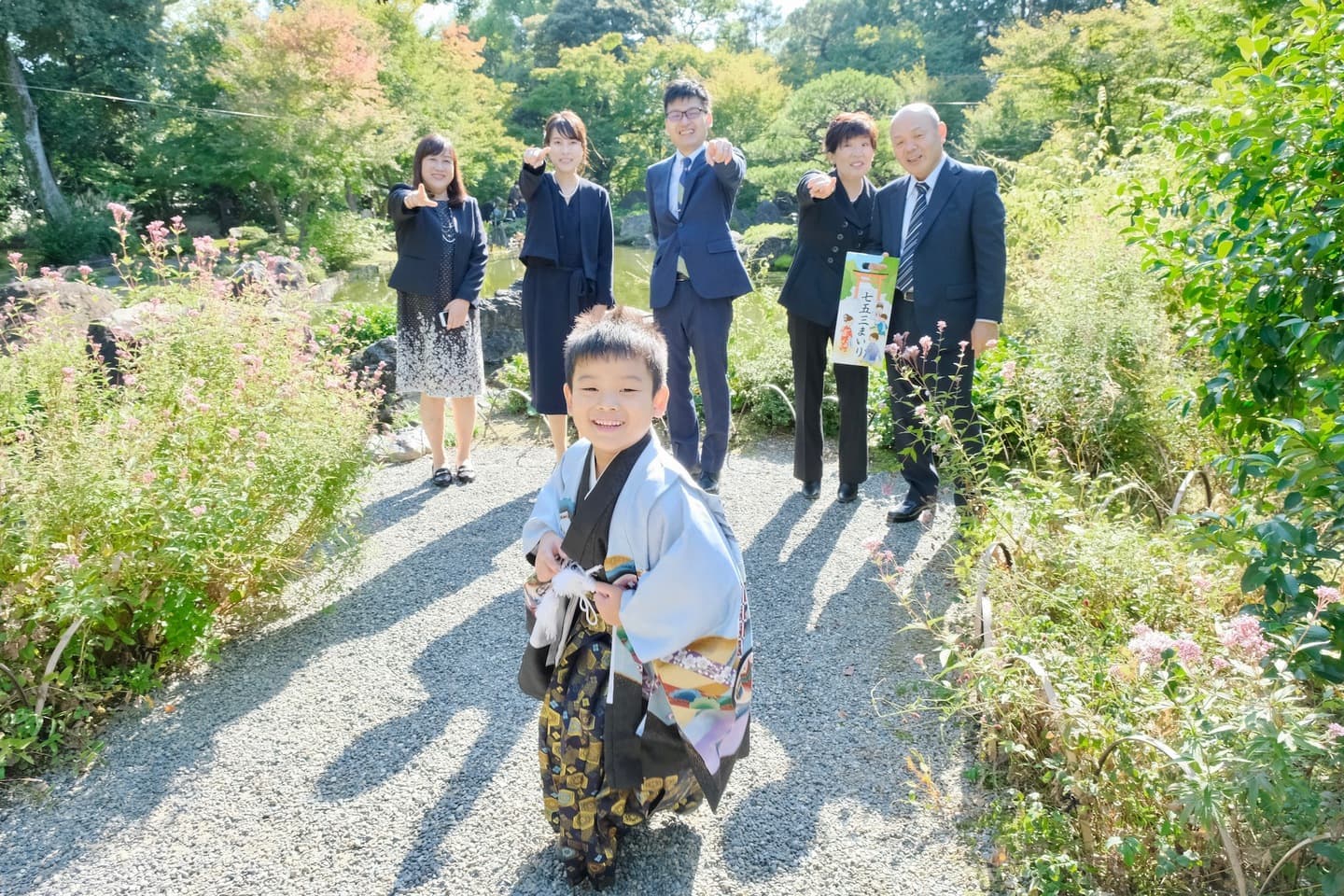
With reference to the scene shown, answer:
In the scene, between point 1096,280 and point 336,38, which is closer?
point 1096,280

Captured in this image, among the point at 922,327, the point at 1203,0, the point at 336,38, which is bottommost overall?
the point at 922,327

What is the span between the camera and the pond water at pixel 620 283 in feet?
30.0

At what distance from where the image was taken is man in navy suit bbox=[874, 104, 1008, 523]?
337 centimetres

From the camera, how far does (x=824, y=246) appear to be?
3891 mm

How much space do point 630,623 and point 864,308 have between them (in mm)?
2370

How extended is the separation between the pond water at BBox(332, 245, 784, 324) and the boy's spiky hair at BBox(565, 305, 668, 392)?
5079 mm

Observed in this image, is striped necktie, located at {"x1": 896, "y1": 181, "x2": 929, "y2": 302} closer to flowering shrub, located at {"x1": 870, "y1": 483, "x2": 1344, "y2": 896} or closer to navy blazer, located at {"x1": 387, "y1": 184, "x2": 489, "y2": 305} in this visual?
flowering shrub, located at {"x1": 870, "y1": 483, "x2": 1344, "y2": 896}

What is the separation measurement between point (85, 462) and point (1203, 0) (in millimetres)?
12502

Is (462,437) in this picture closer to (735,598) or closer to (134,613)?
(134,613)

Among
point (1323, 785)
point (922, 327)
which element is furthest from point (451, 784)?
point (922, 327)

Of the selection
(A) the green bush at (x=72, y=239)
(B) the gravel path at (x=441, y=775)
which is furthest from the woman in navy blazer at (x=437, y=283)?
(A) the green bush at (x=72, y=239)

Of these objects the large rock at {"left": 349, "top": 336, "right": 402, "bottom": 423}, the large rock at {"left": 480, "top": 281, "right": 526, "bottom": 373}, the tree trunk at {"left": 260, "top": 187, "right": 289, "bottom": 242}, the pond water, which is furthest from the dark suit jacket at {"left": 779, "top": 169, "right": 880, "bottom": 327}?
the tree trunk at {"left": 260, "top": 187, "right": 289, "bottom": 242}

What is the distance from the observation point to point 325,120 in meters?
17.5

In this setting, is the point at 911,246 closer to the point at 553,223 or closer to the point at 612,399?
the point at 553,223
